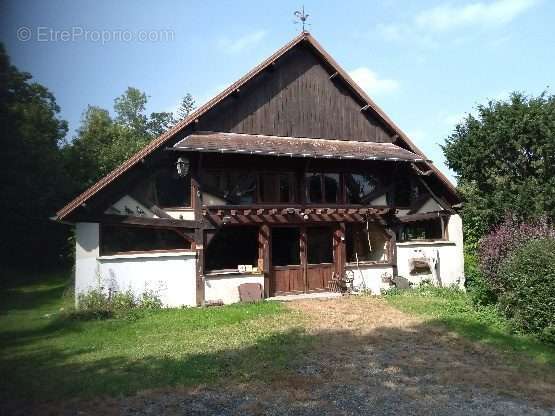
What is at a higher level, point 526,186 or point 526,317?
point 526,186

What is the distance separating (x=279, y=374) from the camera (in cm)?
782

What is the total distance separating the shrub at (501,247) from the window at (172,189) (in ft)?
29.5

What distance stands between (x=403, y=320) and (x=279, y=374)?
5.48m

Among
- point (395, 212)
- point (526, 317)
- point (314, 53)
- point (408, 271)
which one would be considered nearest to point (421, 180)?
point (395, 212)

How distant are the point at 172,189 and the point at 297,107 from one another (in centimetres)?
539

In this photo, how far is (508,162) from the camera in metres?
17.3

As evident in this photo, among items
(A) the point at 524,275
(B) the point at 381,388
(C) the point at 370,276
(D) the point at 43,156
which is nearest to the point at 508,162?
(C) the point at 370,276

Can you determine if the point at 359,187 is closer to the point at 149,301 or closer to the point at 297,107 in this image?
the point at 297,107

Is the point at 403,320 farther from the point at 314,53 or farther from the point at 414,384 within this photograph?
the point at 314,53

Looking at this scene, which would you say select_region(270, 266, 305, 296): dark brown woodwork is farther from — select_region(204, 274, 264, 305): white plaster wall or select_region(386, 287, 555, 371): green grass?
select_region(386, 287, 555, 371): green grass

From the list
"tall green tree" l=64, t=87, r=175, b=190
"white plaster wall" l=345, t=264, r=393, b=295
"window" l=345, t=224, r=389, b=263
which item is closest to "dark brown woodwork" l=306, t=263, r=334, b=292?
"white plaster wall" l=345, t=264, r=393, b=295

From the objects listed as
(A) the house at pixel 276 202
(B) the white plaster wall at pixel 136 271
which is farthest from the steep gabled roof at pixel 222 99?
(B) the white plaster wall at pixel 136 271

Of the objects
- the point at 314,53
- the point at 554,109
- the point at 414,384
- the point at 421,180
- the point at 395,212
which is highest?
the point at 314,53

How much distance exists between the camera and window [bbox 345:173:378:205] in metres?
16.7
